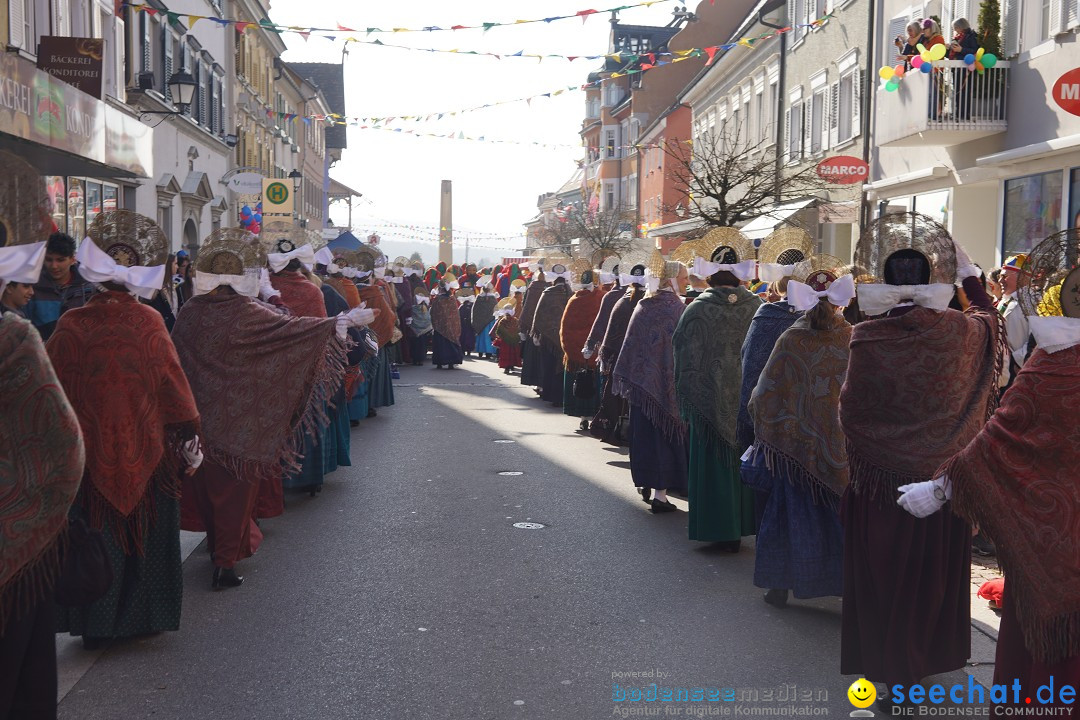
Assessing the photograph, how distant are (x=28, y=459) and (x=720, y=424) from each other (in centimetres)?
500

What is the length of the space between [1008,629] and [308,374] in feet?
14.2

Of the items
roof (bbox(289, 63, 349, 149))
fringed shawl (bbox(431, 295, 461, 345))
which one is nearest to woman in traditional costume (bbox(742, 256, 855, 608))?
fringed shawl (bbox(431, 295, 461, 345))

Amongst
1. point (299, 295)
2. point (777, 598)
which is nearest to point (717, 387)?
point (777, 598)

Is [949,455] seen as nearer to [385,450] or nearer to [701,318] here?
[701,318]

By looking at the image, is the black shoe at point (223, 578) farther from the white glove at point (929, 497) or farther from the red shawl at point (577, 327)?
the red shawl at point (577, 327)

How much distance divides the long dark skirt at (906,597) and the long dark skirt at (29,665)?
10.1 ft

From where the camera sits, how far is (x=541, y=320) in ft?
55.6

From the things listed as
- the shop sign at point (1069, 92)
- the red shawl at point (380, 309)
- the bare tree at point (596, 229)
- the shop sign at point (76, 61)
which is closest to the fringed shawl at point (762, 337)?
the shop sign at point (1069, 92)

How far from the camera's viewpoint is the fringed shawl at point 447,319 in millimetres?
24203

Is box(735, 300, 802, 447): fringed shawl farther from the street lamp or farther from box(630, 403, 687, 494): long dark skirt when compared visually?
the street lamp

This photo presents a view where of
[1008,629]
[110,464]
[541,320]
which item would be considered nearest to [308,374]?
[110,464]

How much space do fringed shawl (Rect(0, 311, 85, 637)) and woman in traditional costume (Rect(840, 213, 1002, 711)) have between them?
3.08 metres

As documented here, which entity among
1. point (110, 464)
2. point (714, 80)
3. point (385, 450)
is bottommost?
point (385, 450)

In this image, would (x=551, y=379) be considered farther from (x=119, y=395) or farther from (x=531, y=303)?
(x=119, y=395)
